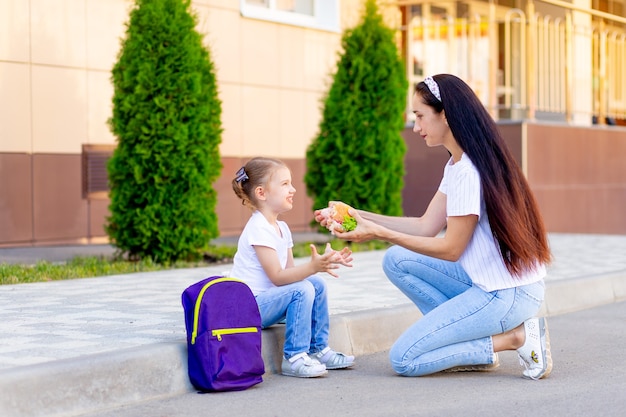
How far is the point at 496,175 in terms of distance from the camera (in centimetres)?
536

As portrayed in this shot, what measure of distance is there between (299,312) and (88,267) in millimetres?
4093

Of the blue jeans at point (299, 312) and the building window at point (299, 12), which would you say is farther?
the building window at point (299, 12)

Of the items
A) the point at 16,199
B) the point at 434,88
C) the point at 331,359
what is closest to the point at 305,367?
the point at 331,359

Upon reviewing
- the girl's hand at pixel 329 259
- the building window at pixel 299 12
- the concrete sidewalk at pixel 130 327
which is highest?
the building window at pixel 299 12

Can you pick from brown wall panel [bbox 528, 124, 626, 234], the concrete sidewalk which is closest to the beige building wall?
the concrete sidewalk

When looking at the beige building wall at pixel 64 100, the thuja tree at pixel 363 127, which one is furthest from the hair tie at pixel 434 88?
the thuja tree at pixel 363 127

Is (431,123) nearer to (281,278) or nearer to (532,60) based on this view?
(281,278)

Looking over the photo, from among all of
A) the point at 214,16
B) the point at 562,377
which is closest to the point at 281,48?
the point at 214,16

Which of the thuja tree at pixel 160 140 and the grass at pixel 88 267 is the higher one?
the thuja tree at pixel 160 140

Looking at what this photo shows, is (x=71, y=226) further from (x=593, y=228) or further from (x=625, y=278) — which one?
(x=593, y=228)

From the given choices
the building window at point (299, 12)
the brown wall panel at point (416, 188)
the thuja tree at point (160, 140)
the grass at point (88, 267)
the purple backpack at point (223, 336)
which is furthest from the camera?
the building window at point (299, 12)

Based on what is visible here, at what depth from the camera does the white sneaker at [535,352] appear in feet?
18.0

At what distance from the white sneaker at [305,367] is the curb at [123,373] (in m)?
0.21

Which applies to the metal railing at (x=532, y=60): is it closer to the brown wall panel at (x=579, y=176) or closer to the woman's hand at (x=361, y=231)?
the brown wall panel at (x=579, y=176)
